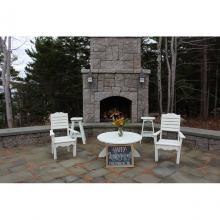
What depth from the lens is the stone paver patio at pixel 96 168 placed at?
2.80 meters

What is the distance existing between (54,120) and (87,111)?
1320 millimetres

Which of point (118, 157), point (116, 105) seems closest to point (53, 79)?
point (116, 105)

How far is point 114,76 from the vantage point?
16.8 feet

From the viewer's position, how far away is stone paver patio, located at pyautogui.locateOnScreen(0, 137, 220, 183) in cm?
280

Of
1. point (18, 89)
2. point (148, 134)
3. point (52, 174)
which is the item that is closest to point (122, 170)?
point (52, 174)

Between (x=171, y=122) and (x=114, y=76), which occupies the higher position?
(x=114, y=76)

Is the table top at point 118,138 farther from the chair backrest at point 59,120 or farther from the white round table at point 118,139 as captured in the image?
the chair backrest at point 59,120

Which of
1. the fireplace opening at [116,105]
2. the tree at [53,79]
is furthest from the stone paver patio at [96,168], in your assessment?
the tree at [53,79]

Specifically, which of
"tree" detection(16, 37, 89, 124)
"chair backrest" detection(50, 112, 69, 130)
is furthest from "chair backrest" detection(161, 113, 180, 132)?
"tree" detection(16, 37, 89, 124)

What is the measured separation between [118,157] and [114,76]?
2.46 m

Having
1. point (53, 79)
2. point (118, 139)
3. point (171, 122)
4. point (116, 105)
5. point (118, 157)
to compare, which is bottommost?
point (118, 157)

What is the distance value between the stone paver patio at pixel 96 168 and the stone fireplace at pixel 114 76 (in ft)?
4.75

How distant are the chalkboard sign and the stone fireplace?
1942mm

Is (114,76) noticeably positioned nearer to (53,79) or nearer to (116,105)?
(116,105)
